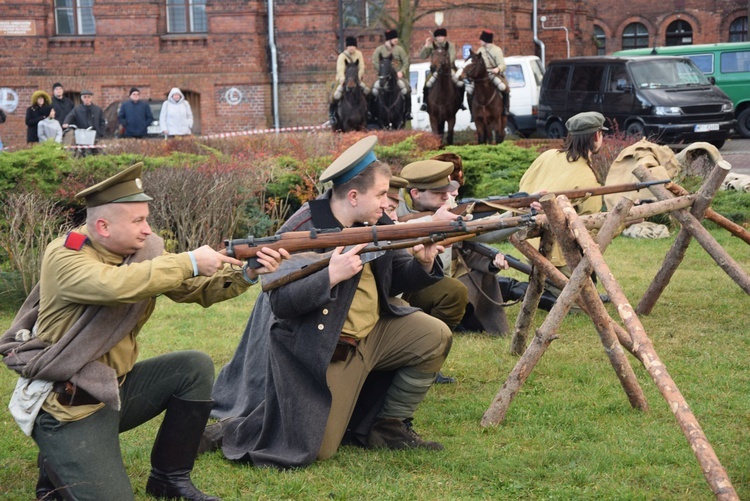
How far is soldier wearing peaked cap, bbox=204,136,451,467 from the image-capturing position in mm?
4984

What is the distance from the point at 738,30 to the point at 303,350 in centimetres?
3952

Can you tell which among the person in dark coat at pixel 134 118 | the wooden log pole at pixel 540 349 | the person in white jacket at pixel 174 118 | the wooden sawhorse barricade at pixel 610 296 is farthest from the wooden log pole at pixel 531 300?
the person in white jacket at pixel 174 118

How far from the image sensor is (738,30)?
40469mm

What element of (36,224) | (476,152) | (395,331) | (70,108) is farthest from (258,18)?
(395,331)

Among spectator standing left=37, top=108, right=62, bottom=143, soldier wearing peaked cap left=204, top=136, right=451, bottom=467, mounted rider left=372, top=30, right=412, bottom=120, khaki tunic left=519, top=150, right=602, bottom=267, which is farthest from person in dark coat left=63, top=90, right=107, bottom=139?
soldier wearing peaked cap left=204, top=136, right=451, bottom=467

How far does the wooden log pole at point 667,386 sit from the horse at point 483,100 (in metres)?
14.2

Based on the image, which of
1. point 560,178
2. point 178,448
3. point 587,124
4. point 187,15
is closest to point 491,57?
point 187,15

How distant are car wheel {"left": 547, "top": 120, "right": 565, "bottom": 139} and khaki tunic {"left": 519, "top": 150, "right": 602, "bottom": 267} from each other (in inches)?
556

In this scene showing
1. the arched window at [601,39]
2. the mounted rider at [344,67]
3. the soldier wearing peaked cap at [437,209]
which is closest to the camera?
the soldier wearing peaked cap at [437,209]

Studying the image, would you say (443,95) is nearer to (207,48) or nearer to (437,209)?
(207,48)

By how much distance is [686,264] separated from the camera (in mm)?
10609

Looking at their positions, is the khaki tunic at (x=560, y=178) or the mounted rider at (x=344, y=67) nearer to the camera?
the khaki tunic at (x=560, y=178)

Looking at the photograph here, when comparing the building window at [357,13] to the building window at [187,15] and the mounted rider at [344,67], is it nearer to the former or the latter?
the building window at [187,15]

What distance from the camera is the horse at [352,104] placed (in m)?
21.6
